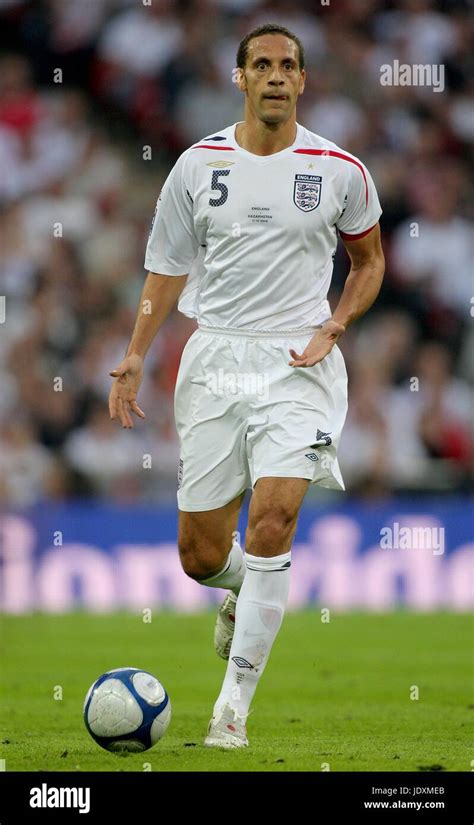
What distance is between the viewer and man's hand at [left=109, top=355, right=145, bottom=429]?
6.20 metres

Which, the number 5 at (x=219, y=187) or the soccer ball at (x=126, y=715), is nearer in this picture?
the soccer ball at (x=126, y=715)

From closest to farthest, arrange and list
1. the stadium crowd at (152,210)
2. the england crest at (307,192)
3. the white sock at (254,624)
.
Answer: the white sock at (254,624) < the england crest at (307,192) < the stadium crowd at (152,210)

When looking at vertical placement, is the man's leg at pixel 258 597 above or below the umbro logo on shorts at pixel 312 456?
below

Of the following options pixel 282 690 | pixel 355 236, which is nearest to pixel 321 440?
pixel 355 236

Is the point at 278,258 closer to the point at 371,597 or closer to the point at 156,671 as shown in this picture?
the point at 156,671

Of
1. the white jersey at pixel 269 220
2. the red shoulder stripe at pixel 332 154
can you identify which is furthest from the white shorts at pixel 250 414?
the red shoulder stripe at pixel 332 154

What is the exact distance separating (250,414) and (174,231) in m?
0.94

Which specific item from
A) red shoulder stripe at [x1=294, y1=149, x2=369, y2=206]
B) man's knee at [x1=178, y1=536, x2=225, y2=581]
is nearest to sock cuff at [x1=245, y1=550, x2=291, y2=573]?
man's knee at [x1=178, y1=536, x2=225, y2=581]

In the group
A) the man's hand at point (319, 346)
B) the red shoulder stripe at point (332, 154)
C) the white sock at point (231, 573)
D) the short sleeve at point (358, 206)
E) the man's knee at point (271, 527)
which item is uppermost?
the red shoulder stripe at point (332, 154)

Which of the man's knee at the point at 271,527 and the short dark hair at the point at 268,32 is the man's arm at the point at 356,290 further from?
the short dark hair at the point at 268,32

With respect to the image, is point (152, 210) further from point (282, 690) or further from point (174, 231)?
point (174, 231)

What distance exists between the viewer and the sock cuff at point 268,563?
5.79m

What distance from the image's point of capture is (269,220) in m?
6.13

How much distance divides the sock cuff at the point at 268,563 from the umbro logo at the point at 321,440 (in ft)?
1.53
